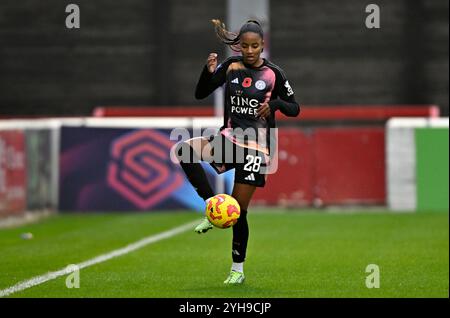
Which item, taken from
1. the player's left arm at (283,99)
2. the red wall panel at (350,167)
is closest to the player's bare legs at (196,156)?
the player's left arm at (283,99)

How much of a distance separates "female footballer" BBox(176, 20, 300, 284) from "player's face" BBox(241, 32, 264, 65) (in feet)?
0.06

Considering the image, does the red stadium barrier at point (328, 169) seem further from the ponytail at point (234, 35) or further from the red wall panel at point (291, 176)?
the ponytail at point (234, 35)

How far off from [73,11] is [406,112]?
8156 mm

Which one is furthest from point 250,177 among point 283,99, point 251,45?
point 251,45

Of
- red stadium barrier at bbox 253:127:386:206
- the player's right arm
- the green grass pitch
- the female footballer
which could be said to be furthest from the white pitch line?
red stadium barrier at bbox 253:127:386:206

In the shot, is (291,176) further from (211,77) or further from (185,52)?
(211,77)

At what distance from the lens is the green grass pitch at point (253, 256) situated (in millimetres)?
9995

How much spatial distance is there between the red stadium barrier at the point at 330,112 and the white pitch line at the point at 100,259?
7.04m

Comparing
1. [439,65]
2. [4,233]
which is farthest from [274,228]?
[439,65]

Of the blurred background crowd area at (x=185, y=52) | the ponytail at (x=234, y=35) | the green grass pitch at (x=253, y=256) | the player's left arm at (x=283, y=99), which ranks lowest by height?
the green grass pitch at (x=253, y=256)

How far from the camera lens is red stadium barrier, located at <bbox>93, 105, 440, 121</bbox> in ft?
83.4

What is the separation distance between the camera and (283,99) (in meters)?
10.1

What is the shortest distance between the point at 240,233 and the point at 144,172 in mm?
11740
